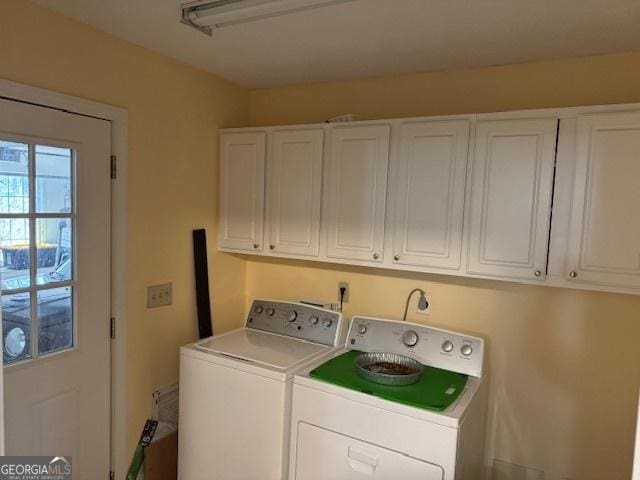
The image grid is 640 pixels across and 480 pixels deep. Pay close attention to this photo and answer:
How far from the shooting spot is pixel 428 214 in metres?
2.10

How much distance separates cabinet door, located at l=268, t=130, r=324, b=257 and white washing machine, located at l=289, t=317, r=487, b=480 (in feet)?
2.17

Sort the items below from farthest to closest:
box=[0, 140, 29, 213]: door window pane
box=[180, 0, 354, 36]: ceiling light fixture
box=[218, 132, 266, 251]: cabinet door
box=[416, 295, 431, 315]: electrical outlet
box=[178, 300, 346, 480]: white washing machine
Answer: box=[218, 132, 266, 251]: cabinet door, box=[416, 295, 431, 315]: electrical outlet, box=[178, 300, 346, 480]: white washing machine, box=[0, 140, 29, 213]: door window pane, box=[180, 0, 354, 36]: ceiling light fixture

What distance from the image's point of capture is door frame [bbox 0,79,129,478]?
81.0 inches

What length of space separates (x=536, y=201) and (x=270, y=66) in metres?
1.45

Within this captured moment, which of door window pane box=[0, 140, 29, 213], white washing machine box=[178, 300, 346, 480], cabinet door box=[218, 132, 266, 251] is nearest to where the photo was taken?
door window pane box=[0, 140, 29, 213]

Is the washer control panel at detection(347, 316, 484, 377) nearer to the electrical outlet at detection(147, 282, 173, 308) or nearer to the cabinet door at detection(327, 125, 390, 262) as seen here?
the cabinet door at detection(327, 125, 390, 262)

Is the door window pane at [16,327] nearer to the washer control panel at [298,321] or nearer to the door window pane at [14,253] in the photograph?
the door window pane at [14,253]

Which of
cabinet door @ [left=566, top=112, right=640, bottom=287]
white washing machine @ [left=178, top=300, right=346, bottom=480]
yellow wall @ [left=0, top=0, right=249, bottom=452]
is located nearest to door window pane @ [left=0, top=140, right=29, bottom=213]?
yellow wall @ [left=0, top=0, right=249, bottom=452]

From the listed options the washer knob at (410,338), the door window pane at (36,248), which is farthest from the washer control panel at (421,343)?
the door window pane at (36,248)

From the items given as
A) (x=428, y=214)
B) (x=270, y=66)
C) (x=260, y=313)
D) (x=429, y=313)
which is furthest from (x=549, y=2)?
(x=260, y=313)

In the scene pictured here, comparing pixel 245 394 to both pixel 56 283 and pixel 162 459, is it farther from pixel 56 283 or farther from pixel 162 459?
pixel 56 283

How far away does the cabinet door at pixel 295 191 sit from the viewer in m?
2.36

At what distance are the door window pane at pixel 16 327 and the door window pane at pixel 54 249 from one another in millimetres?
104

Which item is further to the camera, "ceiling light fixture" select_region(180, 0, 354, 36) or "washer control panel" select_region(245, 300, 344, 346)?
"washer control panel" select_region(245, 300, 344, 346)
